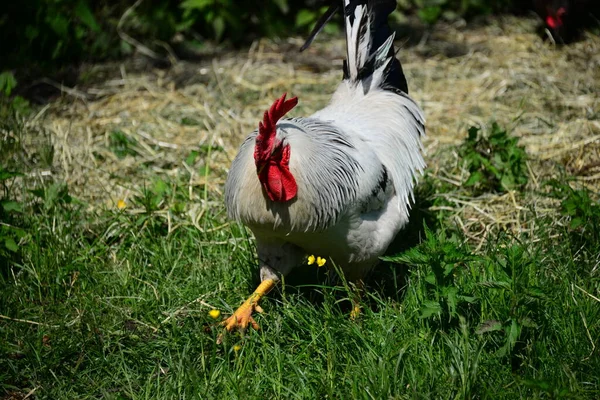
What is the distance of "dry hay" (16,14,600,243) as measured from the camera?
5.01 m

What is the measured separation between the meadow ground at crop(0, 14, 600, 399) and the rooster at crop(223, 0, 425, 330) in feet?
0.79

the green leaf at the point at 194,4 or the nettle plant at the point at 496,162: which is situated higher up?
the green leaf at the point at 194,4

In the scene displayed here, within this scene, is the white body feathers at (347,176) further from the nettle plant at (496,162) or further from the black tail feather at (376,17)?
the nettle plant at (496,162)

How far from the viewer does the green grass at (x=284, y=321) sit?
3.00 m

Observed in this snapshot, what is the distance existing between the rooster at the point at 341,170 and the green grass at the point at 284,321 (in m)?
0.23

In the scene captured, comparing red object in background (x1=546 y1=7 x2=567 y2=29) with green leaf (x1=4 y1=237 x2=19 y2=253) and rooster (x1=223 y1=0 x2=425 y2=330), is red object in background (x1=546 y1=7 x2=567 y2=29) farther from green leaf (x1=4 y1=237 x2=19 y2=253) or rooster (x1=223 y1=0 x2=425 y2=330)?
green leaf (x1=4 y1=237 x2=19 y2=253)

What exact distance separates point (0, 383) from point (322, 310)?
A: 1655mm

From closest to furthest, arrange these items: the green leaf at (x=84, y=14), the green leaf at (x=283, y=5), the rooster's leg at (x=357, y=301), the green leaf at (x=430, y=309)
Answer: the green leaf at (x=430, y=309) → the rooster's leg at (x=357, y=301) → the green leaf at (x=84, y=14) → the green leaf at (x=283, y=5)

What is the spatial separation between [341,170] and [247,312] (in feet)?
2.96

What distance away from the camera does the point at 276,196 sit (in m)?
3.05

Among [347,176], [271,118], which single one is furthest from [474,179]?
[271,118]

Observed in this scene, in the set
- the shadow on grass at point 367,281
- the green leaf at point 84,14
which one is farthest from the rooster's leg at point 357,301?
the green leaf at point 84,14

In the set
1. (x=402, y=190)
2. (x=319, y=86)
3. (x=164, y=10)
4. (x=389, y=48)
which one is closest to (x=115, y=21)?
(x=164, y=10)

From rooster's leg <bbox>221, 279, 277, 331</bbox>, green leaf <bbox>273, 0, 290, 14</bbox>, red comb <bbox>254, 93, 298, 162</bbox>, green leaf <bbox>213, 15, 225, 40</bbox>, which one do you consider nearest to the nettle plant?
rooster's leg <bbox>221, 279, 277, 331</bbox>
